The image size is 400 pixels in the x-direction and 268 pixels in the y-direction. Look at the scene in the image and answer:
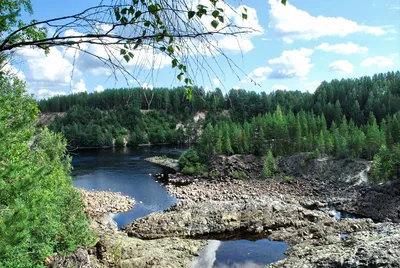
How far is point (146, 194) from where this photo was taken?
3978 centimetres

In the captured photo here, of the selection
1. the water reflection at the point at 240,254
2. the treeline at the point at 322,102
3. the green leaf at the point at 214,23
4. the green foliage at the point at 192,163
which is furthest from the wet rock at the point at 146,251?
the treeline at the point at 322,102

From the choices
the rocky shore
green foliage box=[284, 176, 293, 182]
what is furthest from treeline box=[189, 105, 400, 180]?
green foliage box=[284, 176, 293, 182]

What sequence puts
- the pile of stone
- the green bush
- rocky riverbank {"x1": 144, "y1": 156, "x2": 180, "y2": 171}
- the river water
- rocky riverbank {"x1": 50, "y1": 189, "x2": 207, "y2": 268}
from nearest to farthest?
rocky riverbank {"x1": 50, "y1": 189, "x2": 207, "y2": 268}
the river water
the pile of stone
rocky riverbank {"x1": 144, "y1": 156, "x2": 180, "y2": 171}
the green bush

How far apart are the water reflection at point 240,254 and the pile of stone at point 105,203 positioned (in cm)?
1280

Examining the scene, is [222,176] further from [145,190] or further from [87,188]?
[87,188]

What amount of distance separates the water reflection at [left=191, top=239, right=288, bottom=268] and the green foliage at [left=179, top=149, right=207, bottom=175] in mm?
29572

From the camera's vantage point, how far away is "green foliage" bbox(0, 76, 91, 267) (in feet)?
27.5

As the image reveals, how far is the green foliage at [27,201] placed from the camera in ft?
27.5

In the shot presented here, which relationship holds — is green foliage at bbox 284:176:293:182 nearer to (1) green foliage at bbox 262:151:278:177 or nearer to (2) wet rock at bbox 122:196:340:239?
(1) green foliage at bbox 262:151:278:177

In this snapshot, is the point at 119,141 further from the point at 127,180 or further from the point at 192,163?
the point at 127,180

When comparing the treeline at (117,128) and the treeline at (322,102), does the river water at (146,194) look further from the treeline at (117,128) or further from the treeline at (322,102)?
Result: the treeline at (117,128)

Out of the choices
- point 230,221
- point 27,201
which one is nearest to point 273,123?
point 230,221

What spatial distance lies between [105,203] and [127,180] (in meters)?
11.8

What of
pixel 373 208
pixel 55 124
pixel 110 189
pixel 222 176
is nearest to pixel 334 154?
pixel 222 176
